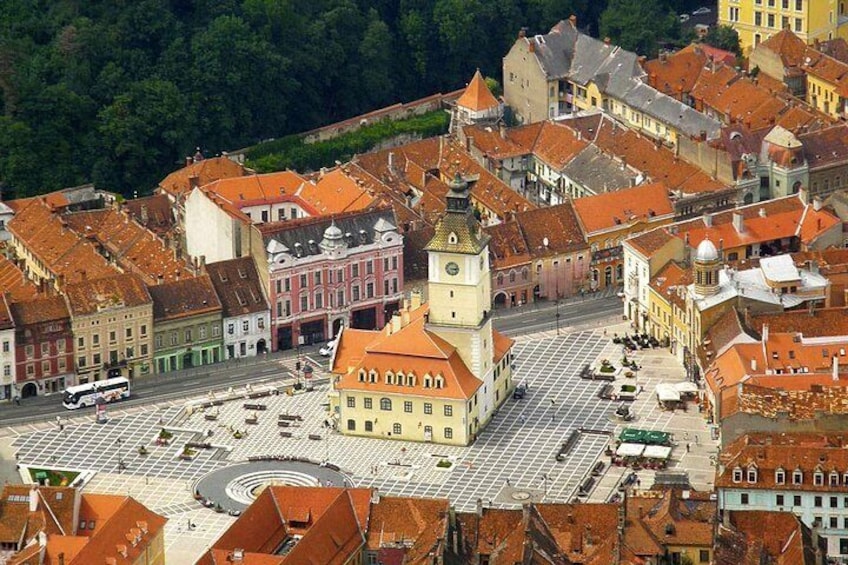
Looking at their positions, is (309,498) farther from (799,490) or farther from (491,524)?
(799,490)

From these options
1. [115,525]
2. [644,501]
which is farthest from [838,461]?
[115,525]

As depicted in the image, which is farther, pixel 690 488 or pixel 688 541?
pixel 690 488

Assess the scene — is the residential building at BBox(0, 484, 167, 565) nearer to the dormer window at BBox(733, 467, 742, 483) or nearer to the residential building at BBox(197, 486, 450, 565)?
the residential building at BBox(197, 486, 450, 565)

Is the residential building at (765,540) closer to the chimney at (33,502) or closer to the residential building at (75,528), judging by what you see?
the residential building at (75,528)

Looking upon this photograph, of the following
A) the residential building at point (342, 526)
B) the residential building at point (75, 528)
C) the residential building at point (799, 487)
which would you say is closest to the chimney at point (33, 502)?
the residential building at point (75, 528)

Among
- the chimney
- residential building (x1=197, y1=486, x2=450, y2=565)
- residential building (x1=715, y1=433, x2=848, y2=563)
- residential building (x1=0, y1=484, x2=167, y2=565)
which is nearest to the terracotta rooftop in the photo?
residential building (x1=715, y1=433, x2=848, y2=563)

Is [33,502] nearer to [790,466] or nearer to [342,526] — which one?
[342,526]
